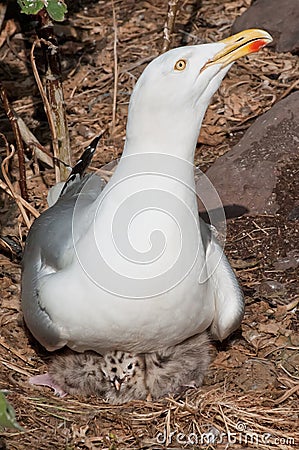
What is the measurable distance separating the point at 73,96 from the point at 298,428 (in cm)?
331

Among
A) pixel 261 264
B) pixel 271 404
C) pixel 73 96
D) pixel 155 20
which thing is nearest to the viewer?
pixel 271 404

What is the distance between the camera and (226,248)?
16.0ft

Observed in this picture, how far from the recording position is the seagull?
3500 millimetres

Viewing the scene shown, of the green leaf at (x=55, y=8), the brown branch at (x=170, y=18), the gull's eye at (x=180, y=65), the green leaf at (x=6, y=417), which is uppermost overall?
the gull's eye at (x=180, y=65)

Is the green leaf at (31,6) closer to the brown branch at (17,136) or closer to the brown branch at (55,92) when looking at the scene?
the brown branch at (55,92)

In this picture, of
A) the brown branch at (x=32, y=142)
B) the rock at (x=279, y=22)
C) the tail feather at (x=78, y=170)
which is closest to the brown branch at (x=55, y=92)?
the brown branch at (x=32, y=142)

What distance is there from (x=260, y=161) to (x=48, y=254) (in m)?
1.69

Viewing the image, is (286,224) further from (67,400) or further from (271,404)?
(67,400)

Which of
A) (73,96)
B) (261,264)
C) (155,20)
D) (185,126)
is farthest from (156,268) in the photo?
(155,20)

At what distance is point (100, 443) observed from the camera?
3.68m

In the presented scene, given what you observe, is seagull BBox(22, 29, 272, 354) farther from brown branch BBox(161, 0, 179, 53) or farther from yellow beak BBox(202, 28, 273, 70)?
brown branch BBox(161, 0, 179, 53)

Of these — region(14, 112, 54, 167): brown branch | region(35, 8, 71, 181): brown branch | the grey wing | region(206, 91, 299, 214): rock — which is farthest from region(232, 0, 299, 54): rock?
the grey wing

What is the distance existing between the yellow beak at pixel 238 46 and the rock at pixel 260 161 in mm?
1510

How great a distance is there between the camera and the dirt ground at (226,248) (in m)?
3.72
